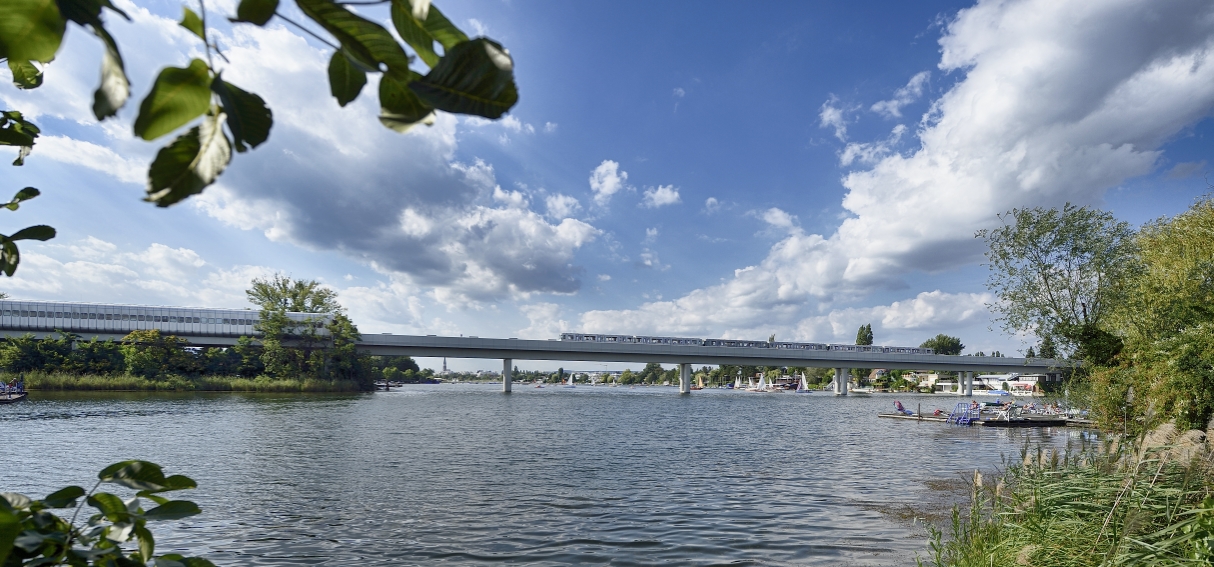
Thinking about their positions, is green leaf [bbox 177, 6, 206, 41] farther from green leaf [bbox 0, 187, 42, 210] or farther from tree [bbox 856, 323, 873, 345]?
tree [bbox 856, 323, 873, 345]

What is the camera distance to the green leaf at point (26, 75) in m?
2.73

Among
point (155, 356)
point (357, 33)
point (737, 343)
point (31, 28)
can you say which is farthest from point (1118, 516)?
point (737, 343)

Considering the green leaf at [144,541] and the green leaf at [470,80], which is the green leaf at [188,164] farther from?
the green leaf at [144,541]

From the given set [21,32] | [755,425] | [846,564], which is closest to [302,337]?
[755,425]

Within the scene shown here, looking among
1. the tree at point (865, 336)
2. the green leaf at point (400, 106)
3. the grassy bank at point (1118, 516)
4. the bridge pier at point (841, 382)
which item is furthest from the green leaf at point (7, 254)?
the tree at point (865, 336)

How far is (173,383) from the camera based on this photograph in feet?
243

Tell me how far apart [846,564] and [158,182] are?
576 inches

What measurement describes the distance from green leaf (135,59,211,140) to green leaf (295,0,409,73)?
0.55 feet

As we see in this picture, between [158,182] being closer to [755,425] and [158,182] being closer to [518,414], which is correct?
[755,425]

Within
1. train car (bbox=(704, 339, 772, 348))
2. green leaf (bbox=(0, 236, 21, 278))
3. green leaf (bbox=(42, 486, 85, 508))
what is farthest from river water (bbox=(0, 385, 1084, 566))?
train car (bbox=(704, 339, 772, 348))

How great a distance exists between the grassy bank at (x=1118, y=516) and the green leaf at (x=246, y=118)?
7925mm

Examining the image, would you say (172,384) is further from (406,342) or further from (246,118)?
(246,118)

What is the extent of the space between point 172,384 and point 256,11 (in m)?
89.9

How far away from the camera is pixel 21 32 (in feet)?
2.81
